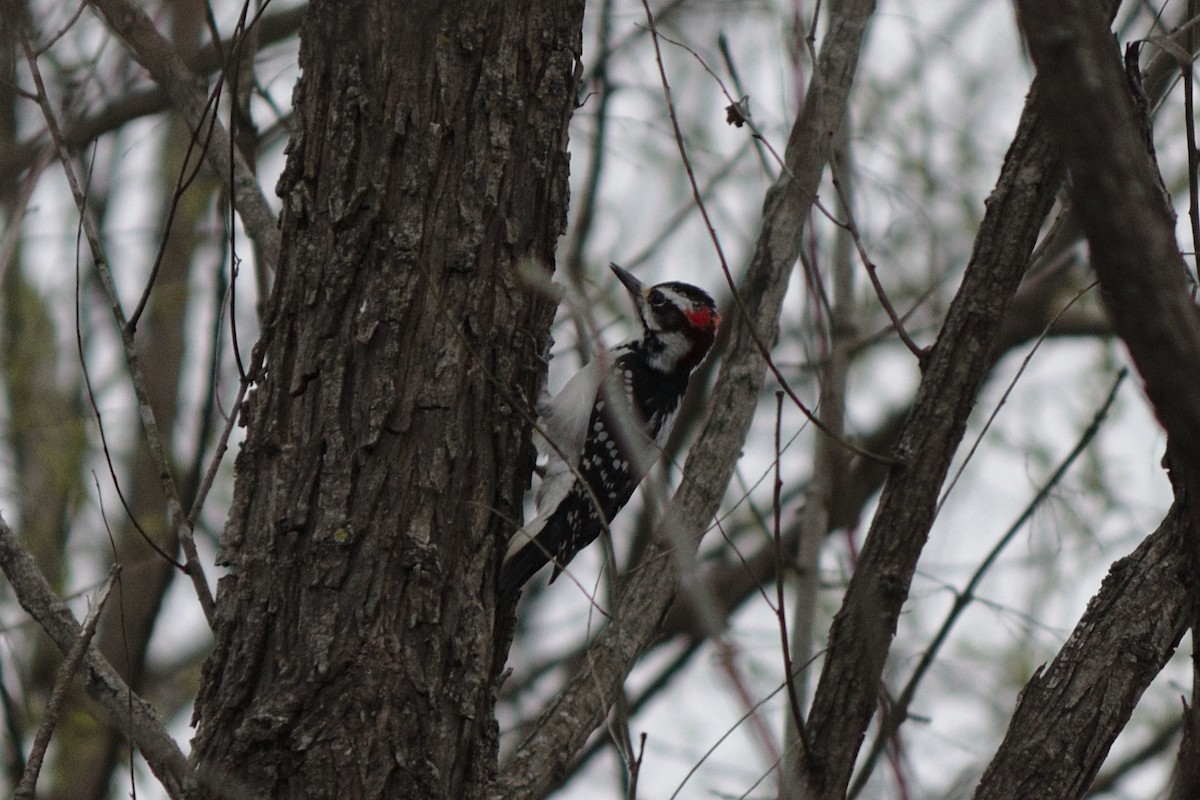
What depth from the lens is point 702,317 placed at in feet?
19.5

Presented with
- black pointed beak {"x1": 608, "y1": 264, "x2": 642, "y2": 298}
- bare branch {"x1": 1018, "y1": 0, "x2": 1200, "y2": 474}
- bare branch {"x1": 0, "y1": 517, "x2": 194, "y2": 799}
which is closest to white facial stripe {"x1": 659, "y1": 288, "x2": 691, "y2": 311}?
black pointed beak {"x1": 608, "y1": 264, "x2": 642, "y2": 298}

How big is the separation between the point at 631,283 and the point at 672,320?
255 mm

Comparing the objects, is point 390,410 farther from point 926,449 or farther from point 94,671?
point 926,449

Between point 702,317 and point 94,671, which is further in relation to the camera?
point 702,317

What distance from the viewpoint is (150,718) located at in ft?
8.59

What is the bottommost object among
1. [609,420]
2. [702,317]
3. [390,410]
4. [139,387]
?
[390,410]

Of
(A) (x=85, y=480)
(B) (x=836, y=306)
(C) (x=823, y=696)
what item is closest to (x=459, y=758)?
(C) (x=823, y=696)

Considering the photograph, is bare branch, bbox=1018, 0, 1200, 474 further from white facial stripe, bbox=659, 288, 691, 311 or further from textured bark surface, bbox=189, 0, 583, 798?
white facial stripe, bbox=659, 288, 691, 311

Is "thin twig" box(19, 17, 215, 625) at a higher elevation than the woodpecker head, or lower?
lower

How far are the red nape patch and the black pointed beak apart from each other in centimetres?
26

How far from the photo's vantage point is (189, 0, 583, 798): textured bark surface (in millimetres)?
2711

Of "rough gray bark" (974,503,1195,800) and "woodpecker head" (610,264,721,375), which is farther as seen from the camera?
"woodpecker head" (610,264,721,375)

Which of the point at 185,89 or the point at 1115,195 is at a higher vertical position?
the point at 185,89

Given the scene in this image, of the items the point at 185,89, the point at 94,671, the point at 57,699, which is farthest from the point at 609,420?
the point at 57,699
